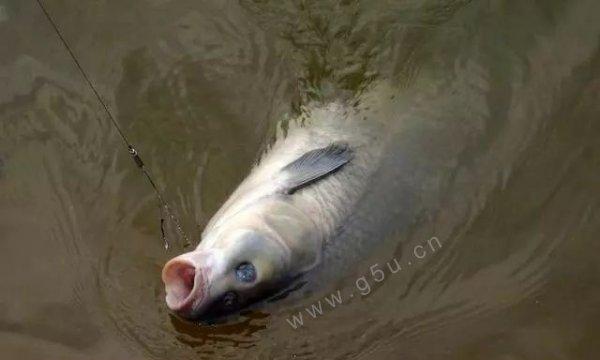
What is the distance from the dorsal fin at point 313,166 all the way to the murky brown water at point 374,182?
285mm

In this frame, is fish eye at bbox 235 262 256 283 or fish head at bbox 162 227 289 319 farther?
fish eye at bbox 235 262 256 283

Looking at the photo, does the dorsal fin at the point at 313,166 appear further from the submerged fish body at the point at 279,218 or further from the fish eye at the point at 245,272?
the fish eye at the point at 245,272

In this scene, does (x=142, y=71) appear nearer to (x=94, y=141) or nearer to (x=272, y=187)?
(x=94, y=141)

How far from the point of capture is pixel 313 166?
178 inches

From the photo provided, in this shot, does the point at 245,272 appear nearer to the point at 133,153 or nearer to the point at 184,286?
the point at 184,286

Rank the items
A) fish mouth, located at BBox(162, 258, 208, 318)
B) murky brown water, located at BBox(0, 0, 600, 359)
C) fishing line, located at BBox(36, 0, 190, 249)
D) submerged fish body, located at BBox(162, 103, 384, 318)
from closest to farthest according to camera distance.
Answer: fish mouth, located at BBox(162, 258, 208, 318), submerged fish body, located at BBox(162, 103, 384, 318), murky brown water, located at BBox(0, 0, 600, 359), fishing line, located at BBox(36, 0, 190, 249)

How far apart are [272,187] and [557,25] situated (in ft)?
7.63

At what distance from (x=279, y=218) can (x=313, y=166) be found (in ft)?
1.44

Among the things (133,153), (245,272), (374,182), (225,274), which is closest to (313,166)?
(374,182)

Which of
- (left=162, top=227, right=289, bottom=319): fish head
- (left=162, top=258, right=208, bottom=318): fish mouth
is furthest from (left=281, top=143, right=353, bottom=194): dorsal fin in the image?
(left=162, top=258, right=208, bottom=318): fish mouth

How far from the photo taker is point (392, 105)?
4.90 meters

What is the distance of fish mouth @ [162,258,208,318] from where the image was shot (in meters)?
3.73

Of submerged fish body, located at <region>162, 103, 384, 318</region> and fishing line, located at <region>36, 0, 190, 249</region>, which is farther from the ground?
fishing line, located at <region>36, 0, 190, 249</region>

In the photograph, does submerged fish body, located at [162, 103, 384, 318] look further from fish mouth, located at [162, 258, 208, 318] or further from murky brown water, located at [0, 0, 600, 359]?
murky brown water, located at [0, 0, 600, 359]
